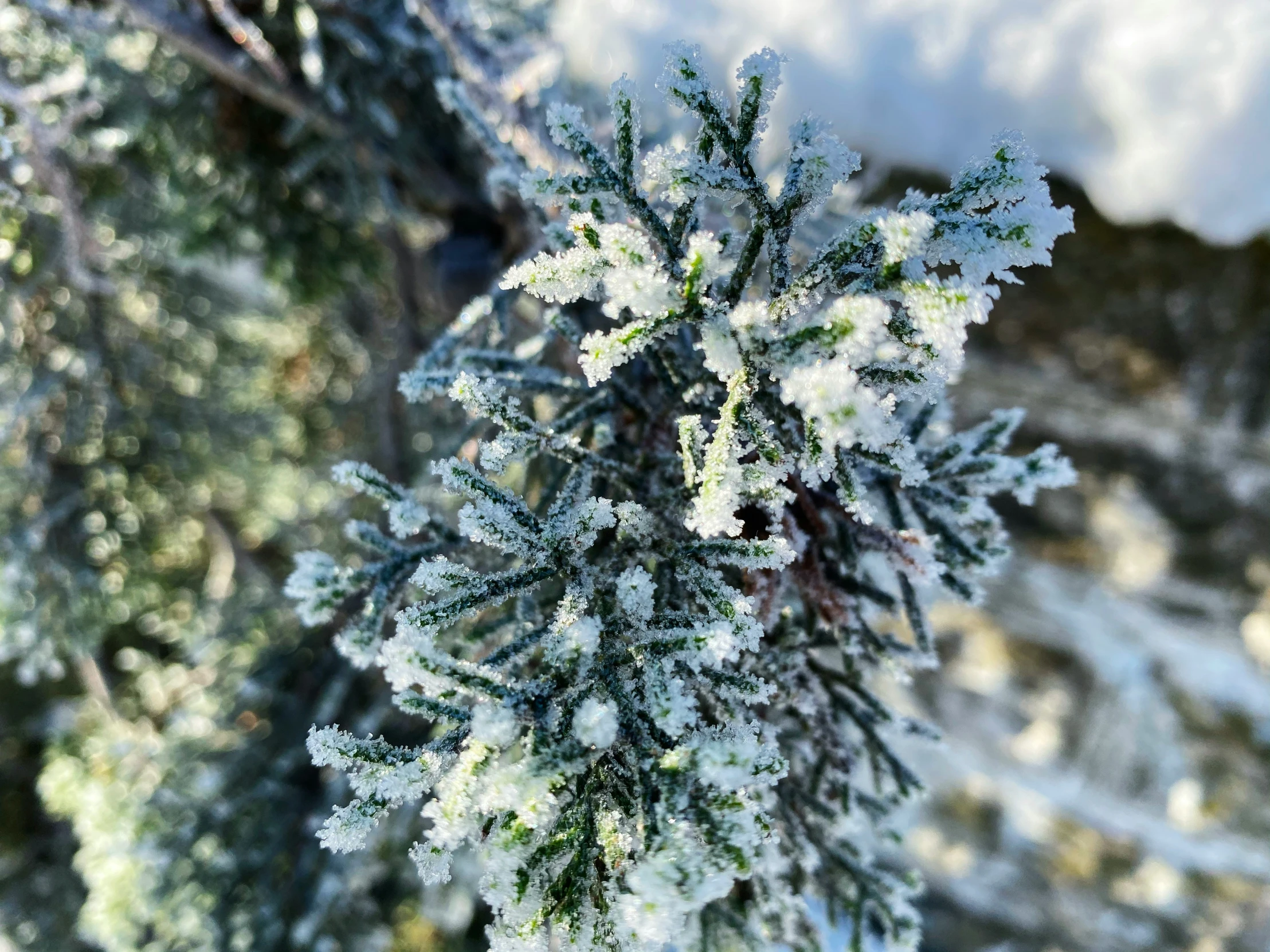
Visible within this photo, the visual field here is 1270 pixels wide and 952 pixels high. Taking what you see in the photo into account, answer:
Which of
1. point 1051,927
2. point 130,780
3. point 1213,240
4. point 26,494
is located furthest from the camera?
point 1051,927

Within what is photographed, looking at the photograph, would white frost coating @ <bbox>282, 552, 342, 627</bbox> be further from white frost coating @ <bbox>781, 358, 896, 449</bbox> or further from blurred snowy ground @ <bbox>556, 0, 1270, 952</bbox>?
blurred snowy ground @ <bbox>556, 0, 1270, 952</bbox>

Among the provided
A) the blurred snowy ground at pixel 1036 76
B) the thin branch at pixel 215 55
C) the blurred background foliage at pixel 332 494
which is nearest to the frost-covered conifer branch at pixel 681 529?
the blurred background foliage at pixel 332 494

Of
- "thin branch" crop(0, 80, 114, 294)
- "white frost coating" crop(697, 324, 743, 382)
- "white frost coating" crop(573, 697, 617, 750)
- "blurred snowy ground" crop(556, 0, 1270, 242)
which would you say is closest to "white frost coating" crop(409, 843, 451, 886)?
"white frost coating" crop(573, 697, 617, 750)

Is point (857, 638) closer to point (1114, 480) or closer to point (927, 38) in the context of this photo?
point (927, 38)

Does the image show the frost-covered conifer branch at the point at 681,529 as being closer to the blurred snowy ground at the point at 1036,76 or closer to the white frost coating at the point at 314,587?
the white frost coating at the point at 314,587

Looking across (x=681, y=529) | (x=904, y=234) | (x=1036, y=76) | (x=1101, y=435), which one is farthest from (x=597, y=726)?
(x=1101, y=435)

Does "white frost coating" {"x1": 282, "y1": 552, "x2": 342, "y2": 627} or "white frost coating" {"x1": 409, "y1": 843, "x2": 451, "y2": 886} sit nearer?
"white frost coating" {"x1": 409, "y1": 843, "x2": 451, "y2": 886}

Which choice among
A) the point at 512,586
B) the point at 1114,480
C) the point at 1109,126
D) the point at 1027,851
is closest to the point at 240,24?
the point at 512,586
